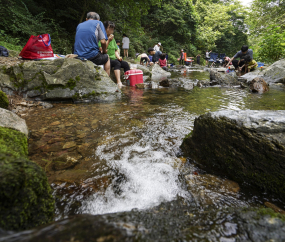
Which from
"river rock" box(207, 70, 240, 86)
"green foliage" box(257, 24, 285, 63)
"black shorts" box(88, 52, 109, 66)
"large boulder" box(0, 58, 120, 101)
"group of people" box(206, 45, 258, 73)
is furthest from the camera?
"green foliage" box(257, 24, 285, 63)

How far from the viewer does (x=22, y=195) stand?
0.95 metres

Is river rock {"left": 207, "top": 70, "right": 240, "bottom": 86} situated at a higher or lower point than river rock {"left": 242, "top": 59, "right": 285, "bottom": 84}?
lower

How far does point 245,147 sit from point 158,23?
1114 inches

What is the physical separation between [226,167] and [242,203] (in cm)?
44

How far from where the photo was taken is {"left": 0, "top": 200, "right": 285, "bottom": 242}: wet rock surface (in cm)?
72

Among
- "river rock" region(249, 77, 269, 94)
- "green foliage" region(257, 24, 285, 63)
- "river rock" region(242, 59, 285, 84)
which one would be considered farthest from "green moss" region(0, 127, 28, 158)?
"green foliage" region(257, 24, 285, 63)

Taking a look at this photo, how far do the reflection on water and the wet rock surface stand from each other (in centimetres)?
45

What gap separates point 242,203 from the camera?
4.91ft

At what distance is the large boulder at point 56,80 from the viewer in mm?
4000

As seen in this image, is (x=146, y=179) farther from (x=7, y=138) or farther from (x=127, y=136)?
(x=7, y=138)

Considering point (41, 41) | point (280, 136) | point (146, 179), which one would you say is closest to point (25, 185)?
point (146, 179)

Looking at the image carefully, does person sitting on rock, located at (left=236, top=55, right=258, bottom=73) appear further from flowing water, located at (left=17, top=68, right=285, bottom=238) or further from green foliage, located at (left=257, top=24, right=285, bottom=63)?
flowing water, located at (left=17, top=68, right=285, bottom=238)

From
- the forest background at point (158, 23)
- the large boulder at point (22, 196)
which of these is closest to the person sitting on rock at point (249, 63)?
the forest background at point (158, 23)

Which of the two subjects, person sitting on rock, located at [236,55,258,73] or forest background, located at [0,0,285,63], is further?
person sitting on rock, located at [236,55,258,73]
